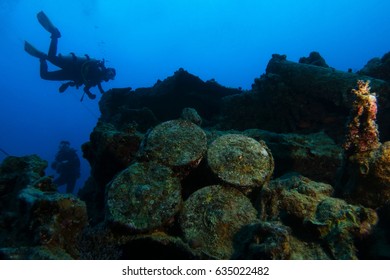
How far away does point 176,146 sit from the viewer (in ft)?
17.3

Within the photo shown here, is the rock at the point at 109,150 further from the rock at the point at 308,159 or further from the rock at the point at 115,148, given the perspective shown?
the rock at the point at 308,159

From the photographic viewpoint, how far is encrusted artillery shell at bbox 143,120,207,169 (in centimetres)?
516

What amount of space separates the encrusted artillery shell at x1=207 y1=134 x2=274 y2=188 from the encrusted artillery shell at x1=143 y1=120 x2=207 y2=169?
0.26 m

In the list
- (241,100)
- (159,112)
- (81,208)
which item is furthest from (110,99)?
(81,208)

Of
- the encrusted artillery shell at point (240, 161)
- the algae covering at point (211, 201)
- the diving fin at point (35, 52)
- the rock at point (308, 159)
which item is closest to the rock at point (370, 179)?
the algae covering at point (211, 201)

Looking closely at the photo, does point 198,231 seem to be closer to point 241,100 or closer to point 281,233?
point 281,233

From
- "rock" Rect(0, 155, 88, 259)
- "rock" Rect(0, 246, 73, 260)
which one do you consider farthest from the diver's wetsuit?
"rock" Rect(0, 246, 73, 260)

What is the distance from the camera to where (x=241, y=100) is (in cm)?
957

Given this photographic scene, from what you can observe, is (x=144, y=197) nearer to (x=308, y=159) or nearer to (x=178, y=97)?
(x=308, y=159)

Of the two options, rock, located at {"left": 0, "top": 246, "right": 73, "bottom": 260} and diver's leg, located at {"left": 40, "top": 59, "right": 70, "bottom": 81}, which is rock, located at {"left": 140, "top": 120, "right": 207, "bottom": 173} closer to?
rock, located at {"left": 0, "top": 246, "right": 73, "bottom": 260}

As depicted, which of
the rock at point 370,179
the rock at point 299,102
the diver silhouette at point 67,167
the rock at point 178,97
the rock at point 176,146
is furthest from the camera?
the diver silhouette at point 67,167

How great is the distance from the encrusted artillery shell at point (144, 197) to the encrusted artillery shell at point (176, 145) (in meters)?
0.19

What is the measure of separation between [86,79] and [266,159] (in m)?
12.6

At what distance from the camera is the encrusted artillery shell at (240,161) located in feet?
16.4
